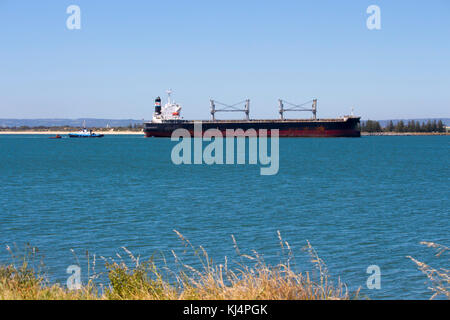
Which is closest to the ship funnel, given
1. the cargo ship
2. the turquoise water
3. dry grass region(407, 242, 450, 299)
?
the cargo ship

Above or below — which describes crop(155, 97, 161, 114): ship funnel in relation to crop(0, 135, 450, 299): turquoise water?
above

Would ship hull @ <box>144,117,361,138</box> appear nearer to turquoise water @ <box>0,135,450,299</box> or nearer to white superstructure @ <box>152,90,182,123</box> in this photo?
white superstructure @ <box>152,90,182,123</box>

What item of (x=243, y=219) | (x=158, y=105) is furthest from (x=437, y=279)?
(x=158, y=105)

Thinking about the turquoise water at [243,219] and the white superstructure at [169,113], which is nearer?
the turquoise water at [243,219]

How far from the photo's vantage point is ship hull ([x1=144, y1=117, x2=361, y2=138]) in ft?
488

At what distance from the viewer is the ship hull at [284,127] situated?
149 meters

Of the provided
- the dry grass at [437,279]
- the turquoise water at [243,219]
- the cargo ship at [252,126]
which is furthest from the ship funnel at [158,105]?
the dry grass at [437,279]

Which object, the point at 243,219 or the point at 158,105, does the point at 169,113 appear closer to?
the point at 158,105

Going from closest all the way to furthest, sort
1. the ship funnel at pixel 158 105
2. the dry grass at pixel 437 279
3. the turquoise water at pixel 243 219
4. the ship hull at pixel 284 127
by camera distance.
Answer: the dry grass at pixel 437 279, the turquoise water at pixel 243 219, the ship hull at pixel 284 127, the ship funnel at pixel 158 105

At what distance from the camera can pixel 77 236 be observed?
891 inches

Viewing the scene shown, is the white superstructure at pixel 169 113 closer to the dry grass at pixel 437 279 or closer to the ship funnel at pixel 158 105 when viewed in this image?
the ship funnel at pixel 158 105

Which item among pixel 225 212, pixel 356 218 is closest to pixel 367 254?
pixel 356 218

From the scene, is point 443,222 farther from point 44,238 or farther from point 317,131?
point 317,131

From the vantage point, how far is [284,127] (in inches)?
6038
